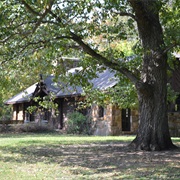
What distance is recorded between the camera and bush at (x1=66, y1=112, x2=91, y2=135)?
84.3ft

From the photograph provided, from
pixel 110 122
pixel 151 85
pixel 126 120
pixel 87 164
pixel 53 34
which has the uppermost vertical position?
pixel 53 34

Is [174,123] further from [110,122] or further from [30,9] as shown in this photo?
[30,9]

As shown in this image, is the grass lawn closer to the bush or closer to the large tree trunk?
the large tree trunk

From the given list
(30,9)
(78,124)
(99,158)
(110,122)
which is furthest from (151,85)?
(78,124)

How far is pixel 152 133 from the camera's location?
13438 mm

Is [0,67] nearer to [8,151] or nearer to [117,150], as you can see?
[8,151]

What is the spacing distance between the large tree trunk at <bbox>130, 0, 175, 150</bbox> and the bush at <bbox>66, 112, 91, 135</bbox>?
465 inches

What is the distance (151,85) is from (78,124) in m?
13.1

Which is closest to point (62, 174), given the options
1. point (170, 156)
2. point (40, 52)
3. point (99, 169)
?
point (99, 169)

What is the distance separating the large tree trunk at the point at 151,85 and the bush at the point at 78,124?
1181 cm

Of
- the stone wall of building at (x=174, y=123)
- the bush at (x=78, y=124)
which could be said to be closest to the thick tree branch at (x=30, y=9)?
the bush at (x=78, y=124)

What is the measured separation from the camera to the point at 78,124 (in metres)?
26.1

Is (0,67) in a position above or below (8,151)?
above

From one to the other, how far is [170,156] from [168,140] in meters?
1.84
